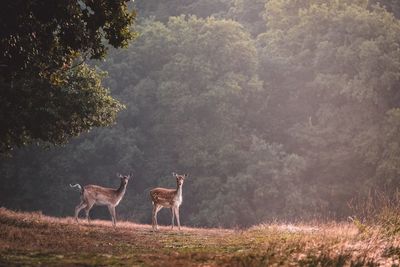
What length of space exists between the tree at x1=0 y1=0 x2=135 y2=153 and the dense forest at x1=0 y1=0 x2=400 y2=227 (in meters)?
19.1

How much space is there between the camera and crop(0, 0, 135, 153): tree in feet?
40.8

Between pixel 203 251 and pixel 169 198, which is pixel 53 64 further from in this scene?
pixel 203 251

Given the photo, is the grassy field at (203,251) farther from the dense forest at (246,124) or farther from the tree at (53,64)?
the dense forest at (246,124)

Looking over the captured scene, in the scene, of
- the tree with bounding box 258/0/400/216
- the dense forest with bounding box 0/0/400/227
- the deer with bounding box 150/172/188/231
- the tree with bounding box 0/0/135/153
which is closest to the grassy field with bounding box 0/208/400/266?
the tree with bounding box 0/0/135/153

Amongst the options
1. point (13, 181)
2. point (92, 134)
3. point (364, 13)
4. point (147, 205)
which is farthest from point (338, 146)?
point (13, 181)

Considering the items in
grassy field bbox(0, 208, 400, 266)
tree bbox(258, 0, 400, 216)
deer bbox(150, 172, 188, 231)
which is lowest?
grassy field bbox(0, 208, 400, 266)

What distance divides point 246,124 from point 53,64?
27.9 m

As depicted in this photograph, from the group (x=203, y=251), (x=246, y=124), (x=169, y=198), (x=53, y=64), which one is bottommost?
(x=203, y=251)

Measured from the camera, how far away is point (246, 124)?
43.2m

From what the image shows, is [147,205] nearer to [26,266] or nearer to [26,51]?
[26,51]

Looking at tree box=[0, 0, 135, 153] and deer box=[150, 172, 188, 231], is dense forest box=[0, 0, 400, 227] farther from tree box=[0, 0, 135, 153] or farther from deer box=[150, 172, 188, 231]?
tree box=[0, 0, 135, 153]

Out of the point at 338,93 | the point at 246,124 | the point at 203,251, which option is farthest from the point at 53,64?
the point at 246,124

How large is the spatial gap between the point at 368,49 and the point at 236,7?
58.9ft

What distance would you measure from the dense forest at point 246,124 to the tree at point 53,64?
1913cm
